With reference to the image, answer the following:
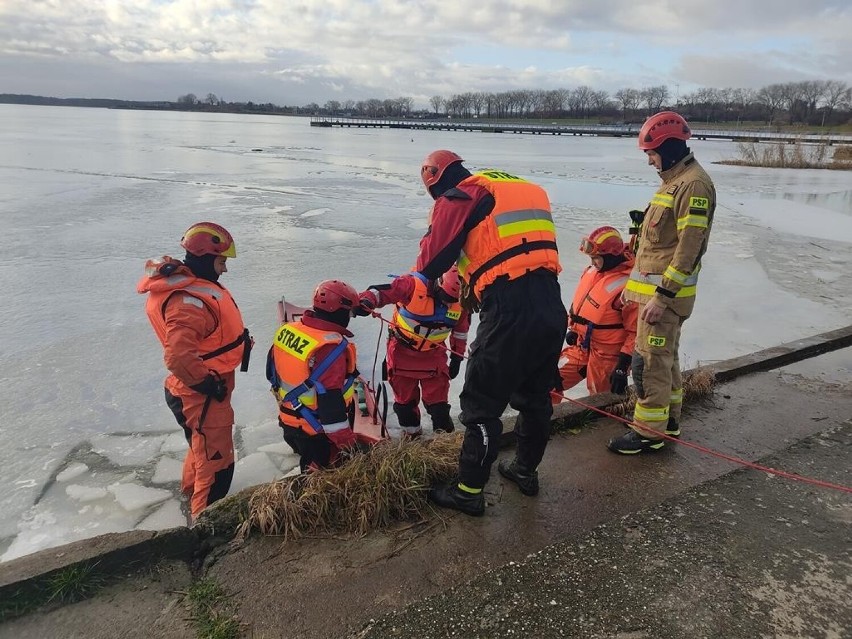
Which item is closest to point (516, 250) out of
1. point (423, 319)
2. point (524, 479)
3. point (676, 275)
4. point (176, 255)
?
point (676, 275)

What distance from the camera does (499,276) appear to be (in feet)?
7.44

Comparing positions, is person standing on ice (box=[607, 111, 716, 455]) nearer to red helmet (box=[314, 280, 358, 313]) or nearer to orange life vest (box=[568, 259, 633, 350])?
orange life vest (box=[568, 259, 633, 350])

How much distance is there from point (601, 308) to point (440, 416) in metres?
1.28

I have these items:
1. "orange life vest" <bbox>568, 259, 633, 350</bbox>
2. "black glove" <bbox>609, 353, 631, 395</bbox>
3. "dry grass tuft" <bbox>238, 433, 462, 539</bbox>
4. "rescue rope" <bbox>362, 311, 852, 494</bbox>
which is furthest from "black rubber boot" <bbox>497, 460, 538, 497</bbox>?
"orange life vest" <bbox>568, 259, 633, 350</bbox>

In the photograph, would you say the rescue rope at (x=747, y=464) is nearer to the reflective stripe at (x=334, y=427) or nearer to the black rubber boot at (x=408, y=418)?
the black rubber boot at (x=408, y=418)

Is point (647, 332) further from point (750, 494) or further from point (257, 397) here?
point (257, 397)

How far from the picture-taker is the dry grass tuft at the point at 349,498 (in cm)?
237

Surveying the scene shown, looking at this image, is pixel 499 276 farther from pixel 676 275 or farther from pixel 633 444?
pixel 633 444

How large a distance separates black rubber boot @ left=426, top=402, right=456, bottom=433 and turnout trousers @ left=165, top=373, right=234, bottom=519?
1324mm

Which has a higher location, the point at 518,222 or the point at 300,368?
the point at 518,222

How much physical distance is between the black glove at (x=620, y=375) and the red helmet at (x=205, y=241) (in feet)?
7.97

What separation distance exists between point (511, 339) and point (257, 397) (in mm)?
2755

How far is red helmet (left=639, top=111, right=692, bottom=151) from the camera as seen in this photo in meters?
2.85

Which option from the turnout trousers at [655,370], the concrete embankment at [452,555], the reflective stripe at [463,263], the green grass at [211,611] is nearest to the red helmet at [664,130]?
the turnout trousers at [655,370]
